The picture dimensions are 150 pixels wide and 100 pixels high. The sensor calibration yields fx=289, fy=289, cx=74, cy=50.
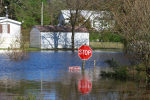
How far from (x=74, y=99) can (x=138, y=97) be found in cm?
233

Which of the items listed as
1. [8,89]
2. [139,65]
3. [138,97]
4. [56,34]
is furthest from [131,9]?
[56,34]

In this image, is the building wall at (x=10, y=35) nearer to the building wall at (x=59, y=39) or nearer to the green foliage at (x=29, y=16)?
the building wall at (x=59, y=39)

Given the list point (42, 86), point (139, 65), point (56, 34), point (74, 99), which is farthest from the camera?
point (56, 34)

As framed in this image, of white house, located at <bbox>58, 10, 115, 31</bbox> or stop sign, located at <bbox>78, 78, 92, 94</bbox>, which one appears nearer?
stop sign, located at <bbox>78, 78, 92, 94</bbox>

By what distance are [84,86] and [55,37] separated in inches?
1649

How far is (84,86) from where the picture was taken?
1265cm

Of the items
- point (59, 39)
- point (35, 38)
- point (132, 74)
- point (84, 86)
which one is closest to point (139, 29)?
point (132, 74)

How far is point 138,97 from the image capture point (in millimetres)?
10336

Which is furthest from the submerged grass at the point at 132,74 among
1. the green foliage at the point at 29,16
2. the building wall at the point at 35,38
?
the green foliage at the point at 29,16

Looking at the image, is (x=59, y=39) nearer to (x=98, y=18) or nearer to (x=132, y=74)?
(x=98, y=18)

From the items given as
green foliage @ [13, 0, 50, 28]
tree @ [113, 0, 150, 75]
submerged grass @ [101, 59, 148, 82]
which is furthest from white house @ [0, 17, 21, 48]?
tree @ [113, 0, 150, 75]

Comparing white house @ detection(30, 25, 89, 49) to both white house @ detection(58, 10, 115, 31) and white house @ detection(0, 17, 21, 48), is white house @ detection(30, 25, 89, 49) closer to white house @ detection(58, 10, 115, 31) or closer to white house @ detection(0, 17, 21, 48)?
white house @ detection(58, 10, 115, 31)

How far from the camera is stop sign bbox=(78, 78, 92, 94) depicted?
11.5 m

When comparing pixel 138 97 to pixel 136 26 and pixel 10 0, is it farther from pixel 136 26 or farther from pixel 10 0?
pixel 10 0
